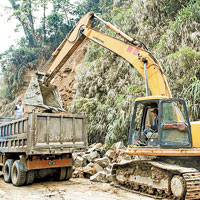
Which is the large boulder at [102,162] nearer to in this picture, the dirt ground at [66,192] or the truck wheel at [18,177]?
the dirt ground at [66,192]

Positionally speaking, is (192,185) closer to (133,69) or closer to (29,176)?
(29,176)

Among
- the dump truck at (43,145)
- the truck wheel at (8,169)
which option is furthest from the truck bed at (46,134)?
the truck wheel at (8,169)

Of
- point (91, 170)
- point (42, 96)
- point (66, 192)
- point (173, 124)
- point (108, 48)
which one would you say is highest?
point (108, 48)

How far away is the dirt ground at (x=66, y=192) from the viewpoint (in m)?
5.91

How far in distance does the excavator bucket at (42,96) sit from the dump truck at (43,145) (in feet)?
4.28

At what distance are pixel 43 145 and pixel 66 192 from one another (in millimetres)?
1510

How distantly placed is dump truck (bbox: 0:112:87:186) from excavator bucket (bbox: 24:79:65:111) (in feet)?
4.28

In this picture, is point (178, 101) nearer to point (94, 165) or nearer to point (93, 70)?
point (94, 165)

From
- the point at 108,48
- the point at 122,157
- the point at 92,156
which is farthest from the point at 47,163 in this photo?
the point at 108,48

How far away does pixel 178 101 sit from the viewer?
233 inches

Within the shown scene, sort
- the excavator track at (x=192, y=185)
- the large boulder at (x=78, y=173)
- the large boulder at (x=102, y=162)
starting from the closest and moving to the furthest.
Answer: the excavator track at (x=192, y=185) → the large boulder at (x=78, y=173) → the large boulder at (x=102, y=162)

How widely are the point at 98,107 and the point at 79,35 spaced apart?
15.5ft

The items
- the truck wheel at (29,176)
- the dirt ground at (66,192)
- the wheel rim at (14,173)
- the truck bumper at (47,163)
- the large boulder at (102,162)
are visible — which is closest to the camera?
the dirt ground at (66,192)

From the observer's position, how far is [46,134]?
7.43m
